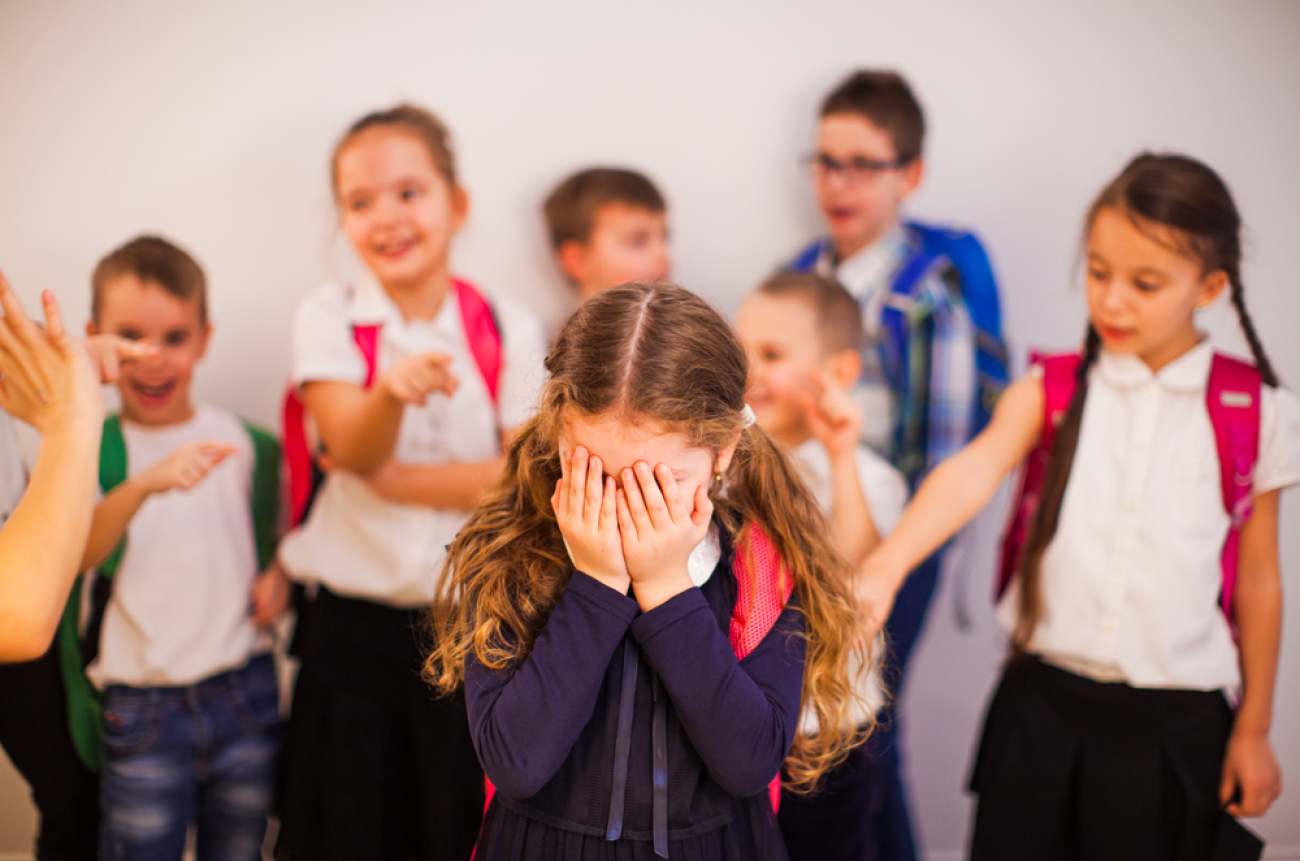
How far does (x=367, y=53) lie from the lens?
1938 millimetres

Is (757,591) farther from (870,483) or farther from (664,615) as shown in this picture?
(870,483)

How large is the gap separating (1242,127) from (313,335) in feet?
7.28

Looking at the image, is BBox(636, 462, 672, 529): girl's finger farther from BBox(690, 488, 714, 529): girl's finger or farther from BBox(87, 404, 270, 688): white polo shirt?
BBox(87, 404, 270, 688): white polo shirt

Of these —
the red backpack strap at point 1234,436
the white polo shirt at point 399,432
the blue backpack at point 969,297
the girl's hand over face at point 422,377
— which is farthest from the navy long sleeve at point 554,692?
the blue backpack at point 969,297

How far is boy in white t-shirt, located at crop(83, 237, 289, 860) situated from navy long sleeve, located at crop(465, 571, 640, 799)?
746 mm

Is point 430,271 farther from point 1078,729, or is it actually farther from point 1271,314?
point 1271,314

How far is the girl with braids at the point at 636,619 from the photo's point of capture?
93 centimetres

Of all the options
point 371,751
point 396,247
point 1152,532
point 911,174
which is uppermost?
point 911,174

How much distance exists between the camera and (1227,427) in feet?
4.49

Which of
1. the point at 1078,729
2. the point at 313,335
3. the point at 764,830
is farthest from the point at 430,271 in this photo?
the point at 1078,729

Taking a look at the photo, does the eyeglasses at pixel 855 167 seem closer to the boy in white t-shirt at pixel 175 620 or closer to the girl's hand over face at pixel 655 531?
the girl's hand over face at pixel 655 531

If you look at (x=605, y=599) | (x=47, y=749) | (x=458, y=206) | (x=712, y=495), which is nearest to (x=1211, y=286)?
(x=712, y=495)

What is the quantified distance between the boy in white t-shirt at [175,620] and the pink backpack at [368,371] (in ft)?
0.40

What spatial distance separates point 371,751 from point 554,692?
826 millimetres
